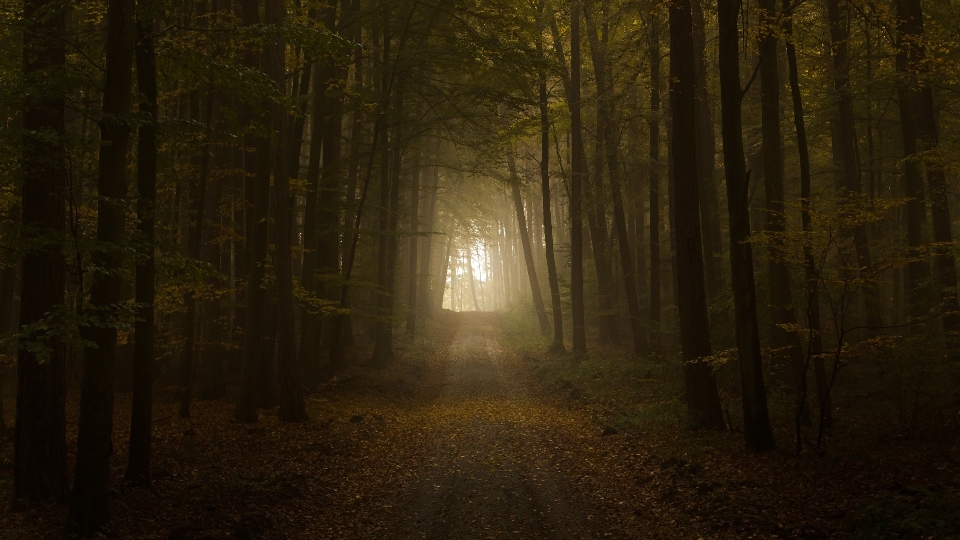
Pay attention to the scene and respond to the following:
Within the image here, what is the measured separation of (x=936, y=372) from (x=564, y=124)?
17.2 m

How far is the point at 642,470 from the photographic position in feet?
32.1

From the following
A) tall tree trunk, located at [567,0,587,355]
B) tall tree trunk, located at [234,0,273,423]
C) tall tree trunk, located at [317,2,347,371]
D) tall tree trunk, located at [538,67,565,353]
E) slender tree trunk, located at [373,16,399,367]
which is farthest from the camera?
tall tree trunk, located at [538,67,565,353]

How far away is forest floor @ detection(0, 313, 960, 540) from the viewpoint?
7.04m

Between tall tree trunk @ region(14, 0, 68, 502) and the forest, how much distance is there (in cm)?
3

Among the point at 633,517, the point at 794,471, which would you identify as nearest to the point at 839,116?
the point at 794,471

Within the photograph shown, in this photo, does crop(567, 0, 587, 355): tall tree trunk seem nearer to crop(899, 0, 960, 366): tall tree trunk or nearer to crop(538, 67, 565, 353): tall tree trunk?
crop(538, 67, 565, 353): tall tree trunk

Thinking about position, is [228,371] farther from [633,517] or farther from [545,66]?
[633,517]

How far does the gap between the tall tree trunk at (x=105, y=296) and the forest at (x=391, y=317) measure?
1.1 inches

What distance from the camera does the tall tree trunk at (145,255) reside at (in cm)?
751

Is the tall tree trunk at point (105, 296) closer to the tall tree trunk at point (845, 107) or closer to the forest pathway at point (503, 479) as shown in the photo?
the forest pathway at point (503, 479)

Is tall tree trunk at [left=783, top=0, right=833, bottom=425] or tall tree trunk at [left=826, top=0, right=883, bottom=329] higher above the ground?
tall tree trunk at [left=826, top=0, right=883, bottom=329]

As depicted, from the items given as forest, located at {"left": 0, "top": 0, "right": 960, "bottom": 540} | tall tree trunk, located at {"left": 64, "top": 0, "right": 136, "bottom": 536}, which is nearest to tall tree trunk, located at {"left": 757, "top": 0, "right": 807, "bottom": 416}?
forest, located at {"left": 0, "top": 0, "right": 960, "bottom": 540}

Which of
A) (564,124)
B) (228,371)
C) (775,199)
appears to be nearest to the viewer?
(775,199)

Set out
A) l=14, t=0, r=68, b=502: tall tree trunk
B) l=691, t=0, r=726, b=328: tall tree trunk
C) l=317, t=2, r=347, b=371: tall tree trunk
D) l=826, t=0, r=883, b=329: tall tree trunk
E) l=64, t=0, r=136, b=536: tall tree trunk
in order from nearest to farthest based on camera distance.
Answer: l=64, t=0, r=136, b=536: tall tree trunk, l=14, t=0, r=68, b=502: tall tree trunk, l=826, t=0, r=883, b=329: tall tree trunk, l=317, t=2, r=347, b=371: tall tree trunk, l=691, t=0, r=726, b=328: tall tree trunk
